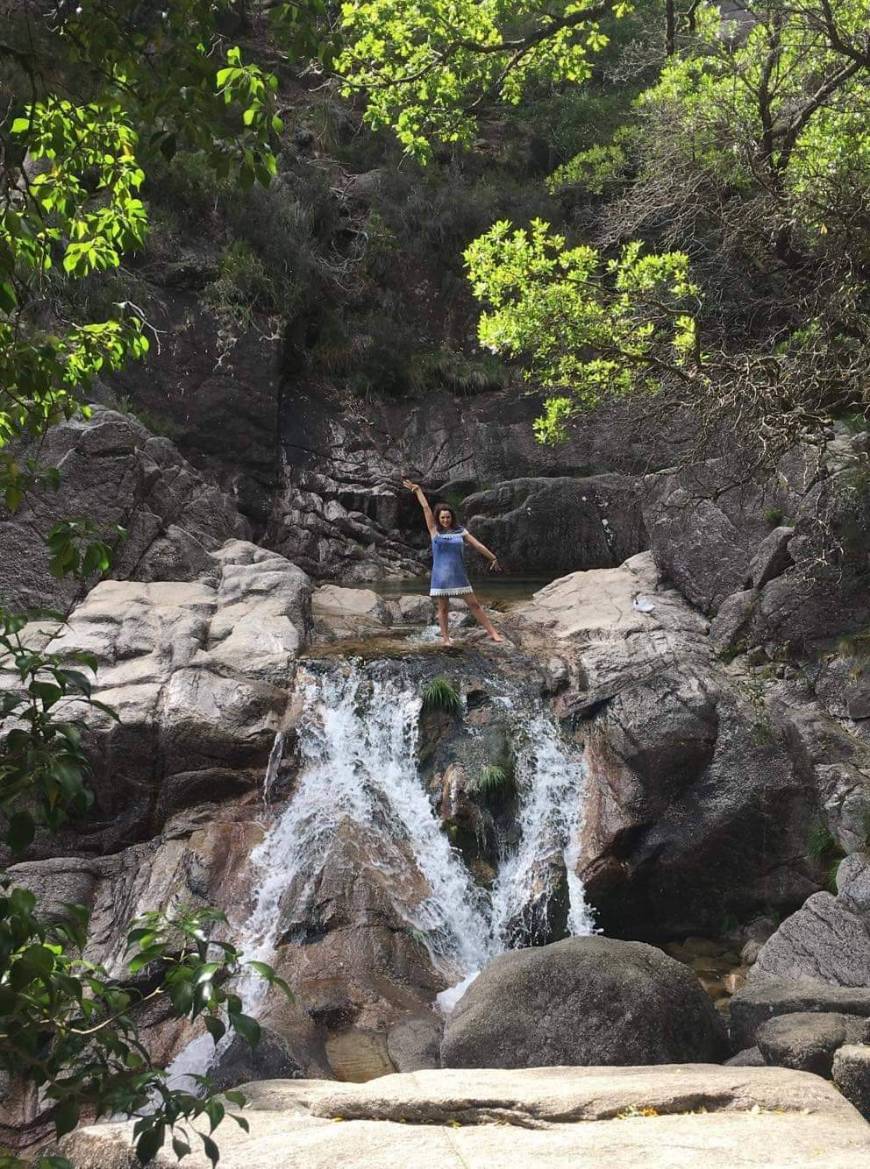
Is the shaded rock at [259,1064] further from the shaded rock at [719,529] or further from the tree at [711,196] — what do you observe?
the shaded rock at [719,529]

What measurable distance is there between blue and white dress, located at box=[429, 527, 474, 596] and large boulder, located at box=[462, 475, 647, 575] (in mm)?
6243

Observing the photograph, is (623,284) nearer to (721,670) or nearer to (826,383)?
(826,383)

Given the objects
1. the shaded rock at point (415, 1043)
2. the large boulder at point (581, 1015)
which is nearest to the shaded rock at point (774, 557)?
the large boulder at point (581, 1015)

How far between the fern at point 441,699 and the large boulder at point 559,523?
7.38 m

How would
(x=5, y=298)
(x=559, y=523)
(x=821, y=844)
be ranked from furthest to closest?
1. (x=559, y=523)
2. (x=821, y=844)
3. (x=5, y=298)

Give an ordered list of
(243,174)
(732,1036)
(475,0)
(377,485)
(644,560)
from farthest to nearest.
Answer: (377,485)
(644,560)
(475,0)
(732,1036)
(243,174)

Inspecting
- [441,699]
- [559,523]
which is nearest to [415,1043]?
[441,699]

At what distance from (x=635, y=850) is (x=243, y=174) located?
7646 millimetres

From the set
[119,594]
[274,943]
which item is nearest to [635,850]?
[274,943]

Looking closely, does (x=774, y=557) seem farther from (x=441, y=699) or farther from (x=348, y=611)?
(x=348, y=611)

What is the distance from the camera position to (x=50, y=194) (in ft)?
12.9

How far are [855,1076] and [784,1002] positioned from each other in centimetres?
169

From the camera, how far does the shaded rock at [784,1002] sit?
586 cm

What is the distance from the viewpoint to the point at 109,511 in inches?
475
